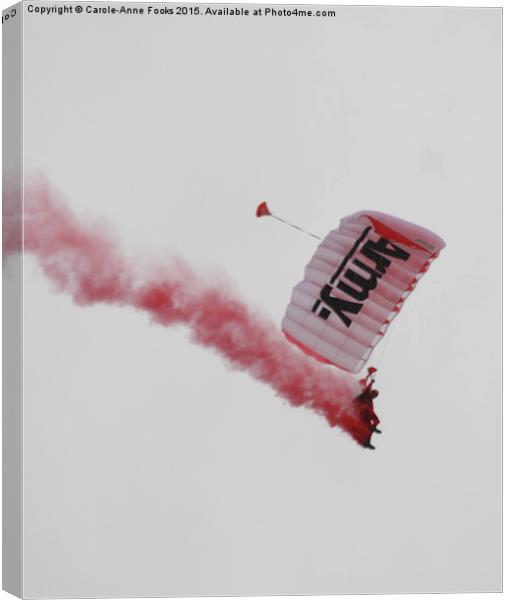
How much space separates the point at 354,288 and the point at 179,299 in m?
0.92

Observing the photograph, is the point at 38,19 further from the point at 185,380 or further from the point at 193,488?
the point at 193,488

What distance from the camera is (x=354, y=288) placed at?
7.19m

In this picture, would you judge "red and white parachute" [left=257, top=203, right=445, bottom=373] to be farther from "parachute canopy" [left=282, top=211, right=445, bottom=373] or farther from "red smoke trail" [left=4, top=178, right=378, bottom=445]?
"red smoke trail" [left=4, top=178, right=378, bottom=445]

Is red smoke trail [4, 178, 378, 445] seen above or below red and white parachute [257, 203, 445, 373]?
below

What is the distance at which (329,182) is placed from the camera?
24.0ft

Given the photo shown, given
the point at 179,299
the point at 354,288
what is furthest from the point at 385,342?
the point at 179,299

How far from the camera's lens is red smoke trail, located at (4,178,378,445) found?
281 inches

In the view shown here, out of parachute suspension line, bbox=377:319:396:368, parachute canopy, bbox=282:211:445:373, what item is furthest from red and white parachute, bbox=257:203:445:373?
parachute suspension line, bbox=377:319:396:368

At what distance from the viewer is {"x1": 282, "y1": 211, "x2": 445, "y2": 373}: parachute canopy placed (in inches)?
283

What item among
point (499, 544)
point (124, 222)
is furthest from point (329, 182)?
point (499, 544)

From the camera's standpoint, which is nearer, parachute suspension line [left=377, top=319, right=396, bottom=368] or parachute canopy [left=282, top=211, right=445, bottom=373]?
parachute canopy [left=282, top=211, right=445, bottom=373]

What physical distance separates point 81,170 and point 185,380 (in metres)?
1.23

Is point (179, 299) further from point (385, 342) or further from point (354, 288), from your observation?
point (385, 342)

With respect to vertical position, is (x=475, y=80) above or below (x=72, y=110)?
above
